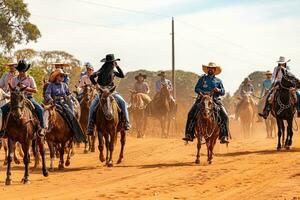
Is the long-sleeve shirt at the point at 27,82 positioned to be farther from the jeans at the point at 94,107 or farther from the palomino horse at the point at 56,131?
the jeans at the point at 94,107

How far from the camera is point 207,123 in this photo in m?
20.2

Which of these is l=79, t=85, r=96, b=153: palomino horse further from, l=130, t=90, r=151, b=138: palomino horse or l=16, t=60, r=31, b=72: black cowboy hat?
l=130, t=90, r=151, b=138: palomino horse

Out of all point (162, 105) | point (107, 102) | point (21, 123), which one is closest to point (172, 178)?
point (21, 123)

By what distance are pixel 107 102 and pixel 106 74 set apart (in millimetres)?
1026

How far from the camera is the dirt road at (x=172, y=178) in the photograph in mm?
13758

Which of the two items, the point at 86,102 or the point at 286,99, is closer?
the point at 286,99

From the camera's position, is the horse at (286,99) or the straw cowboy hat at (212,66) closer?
the straw cowboy hat at (212,66)

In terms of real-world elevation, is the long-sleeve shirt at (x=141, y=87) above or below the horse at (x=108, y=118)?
above

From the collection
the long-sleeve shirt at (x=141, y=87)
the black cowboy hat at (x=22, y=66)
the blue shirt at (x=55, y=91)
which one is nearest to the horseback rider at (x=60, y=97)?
the blue shirt at (x=55, y=91)

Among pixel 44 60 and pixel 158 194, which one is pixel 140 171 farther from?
pixel 44 60

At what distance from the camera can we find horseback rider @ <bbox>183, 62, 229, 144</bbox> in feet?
67.3

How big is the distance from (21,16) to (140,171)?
47.0 meters

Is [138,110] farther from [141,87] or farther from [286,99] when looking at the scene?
[286,99]

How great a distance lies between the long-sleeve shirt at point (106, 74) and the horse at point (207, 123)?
8.35 ft
